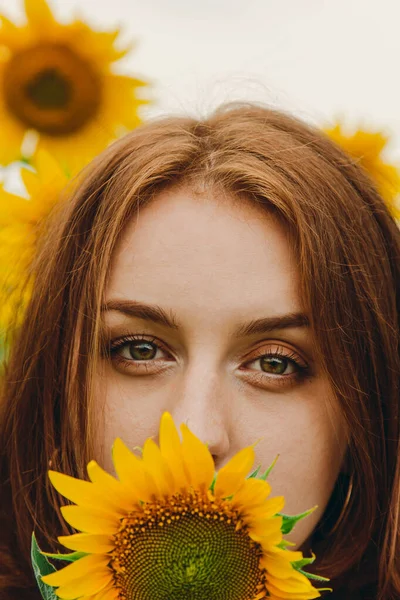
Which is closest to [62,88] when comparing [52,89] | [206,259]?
[52,89]

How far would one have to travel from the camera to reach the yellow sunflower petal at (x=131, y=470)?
1254 mm

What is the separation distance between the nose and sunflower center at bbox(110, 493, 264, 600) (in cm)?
30

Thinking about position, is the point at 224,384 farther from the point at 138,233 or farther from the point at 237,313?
the point at 138,233

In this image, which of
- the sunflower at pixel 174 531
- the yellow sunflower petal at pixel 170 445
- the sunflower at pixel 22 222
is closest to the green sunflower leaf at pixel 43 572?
the sunflower at pixel 174 531

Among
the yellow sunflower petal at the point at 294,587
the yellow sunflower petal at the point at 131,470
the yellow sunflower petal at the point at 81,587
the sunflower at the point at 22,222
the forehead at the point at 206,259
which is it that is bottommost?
the yellow sunflower petal at the point at 81,587

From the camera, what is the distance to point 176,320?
5.71ft

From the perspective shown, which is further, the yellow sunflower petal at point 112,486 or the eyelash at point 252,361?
the eyelash at point 252,361

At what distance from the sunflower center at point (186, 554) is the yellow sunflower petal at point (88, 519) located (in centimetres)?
3

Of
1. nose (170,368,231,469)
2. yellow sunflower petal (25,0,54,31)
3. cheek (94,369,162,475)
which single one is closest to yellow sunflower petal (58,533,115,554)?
nose (170,368,231,469)

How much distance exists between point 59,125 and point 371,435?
1446mm

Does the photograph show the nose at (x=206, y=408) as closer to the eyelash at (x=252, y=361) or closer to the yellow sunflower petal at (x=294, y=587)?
the eyelash at (x=252, y=361)

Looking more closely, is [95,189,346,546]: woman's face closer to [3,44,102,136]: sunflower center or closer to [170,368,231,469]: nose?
[170,368,231,469]: nose

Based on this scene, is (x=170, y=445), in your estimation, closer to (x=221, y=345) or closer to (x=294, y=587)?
(x=294, y=587)

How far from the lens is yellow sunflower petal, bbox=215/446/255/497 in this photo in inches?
48.8
